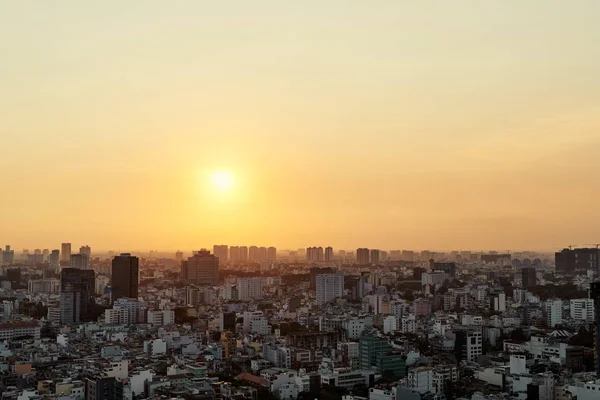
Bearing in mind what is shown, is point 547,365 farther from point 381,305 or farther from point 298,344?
point 381,305

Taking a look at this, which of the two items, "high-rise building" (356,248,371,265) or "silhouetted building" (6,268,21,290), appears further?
"high-rise building" (356,248,371,265)

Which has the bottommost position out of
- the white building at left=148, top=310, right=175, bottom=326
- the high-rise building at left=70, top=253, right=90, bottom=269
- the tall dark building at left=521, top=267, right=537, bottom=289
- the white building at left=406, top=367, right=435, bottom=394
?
the white building at left=148, top=310, right=175, bottom=326

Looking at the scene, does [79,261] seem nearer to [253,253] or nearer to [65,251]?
[65,251]

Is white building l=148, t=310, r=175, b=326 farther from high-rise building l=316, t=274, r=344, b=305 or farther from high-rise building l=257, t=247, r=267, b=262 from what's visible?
high-rise building l=257, t=247, r=267, b=262

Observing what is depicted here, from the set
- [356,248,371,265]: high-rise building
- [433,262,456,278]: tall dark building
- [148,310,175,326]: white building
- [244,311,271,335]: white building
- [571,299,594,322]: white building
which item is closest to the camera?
[244,311,271,335]: white building

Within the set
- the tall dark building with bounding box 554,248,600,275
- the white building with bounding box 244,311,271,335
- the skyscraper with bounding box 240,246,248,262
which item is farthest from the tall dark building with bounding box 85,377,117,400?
the skyscraper with bounding box 240,246,248,262

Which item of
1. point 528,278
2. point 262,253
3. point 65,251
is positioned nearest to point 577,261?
point 528,278

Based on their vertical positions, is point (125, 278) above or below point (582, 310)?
above

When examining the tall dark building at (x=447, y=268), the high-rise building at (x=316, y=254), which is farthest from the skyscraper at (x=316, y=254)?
the tall dark building at (x=447, y=268)
